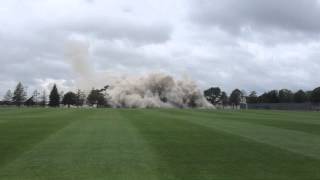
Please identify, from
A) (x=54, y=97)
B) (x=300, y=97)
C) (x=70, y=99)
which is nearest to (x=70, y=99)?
(x=70, y=99)

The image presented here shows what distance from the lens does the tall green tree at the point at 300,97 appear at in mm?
179312

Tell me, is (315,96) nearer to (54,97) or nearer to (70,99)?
(70,99)

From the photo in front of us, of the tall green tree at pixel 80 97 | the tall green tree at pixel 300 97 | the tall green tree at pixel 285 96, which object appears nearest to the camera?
the tall green tree at pixel 300 97

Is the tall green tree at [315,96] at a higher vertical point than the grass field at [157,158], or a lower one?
higher

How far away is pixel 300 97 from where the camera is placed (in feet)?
596

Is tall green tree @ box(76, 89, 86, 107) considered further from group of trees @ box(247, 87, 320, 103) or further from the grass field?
the grass field

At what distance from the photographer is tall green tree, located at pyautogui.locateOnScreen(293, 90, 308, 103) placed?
179 metres

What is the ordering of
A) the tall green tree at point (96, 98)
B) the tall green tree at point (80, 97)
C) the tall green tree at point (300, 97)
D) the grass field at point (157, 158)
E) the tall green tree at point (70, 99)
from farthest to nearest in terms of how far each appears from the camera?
the tall green tree at point (70, 99), the tall green tree at point (80, 97), the tall green tree at point (300, 97), the tall green tree at point (96, 98), the grass field at point (157, 158)

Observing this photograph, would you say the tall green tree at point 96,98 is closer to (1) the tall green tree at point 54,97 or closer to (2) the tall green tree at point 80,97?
(2) the tall green tree at point 80,97

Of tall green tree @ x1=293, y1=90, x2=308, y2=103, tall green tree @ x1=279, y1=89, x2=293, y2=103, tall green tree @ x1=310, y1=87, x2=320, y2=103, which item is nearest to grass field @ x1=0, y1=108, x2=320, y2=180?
tall green tree @ x1=310, y1=87, x2=320, y2=103

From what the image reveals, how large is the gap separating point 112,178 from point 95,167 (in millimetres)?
1921

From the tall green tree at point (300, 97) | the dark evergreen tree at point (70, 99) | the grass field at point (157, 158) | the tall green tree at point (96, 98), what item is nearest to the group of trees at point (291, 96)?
the tall green tree at point (300, 97)

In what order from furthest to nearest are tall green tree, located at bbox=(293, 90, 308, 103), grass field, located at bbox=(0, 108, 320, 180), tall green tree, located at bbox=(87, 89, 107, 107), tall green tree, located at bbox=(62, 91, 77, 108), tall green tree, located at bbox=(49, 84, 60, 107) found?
tall green tree, located at bbox=(49, 84, 60, 107)
tall green tree, located at bbox=(62, 91, 77, 108)
tall green tree, located at bbox=(293, 90, 308, 103)
tall green tree, located at bbox=(87, 89, 107, 107)
grass field, located at bbox=(0, 108, 320, 180)

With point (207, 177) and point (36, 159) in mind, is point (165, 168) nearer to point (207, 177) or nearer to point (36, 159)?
point (207, 177)
